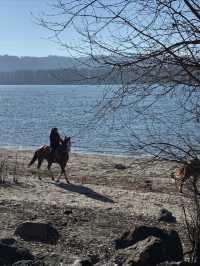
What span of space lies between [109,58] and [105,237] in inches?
228

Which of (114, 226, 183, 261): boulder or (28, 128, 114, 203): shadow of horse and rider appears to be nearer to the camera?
(114, 226, 183, 261): boulder

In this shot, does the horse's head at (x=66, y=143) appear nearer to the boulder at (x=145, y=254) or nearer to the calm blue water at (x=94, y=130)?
the calm blue water at (x=94, y=130)

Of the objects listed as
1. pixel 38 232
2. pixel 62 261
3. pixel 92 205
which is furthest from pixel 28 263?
pixel 92 205

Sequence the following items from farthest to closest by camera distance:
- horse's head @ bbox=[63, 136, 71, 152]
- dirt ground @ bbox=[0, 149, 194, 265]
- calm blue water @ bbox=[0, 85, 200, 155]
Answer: horse's head @ bbox=[63, 136, 71, 152]
dirt ground @ bbox=[0, 149, 194, 265]
calm blue water @ bbox=[0, 85, 200, 155]

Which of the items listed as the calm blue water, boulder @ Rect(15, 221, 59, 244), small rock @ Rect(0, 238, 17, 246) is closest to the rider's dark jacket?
the calm blue water

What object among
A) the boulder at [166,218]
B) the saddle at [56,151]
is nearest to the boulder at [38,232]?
the boulder at [166,218]

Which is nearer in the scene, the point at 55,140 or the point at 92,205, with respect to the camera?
the point at 92,205

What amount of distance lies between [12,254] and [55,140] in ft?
37.8

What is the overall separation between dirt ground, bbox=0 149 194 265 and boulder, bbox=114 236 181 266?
2.15 ft

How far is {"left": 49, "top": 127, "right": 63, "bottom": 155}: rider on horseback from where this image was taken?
1848 cm

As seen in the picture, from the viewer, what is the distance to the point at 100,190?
17672mm

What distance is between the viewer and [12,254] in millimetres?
7457

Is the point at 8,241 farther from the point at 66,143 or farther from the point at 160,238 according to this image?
the point at 66,143

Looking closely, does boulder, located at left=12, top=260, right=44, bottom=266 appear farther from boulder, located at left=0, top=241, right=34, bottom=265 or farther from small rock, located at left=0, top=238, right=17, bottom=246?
small rock, located at left=0, top=238, right=17, bottom=246
